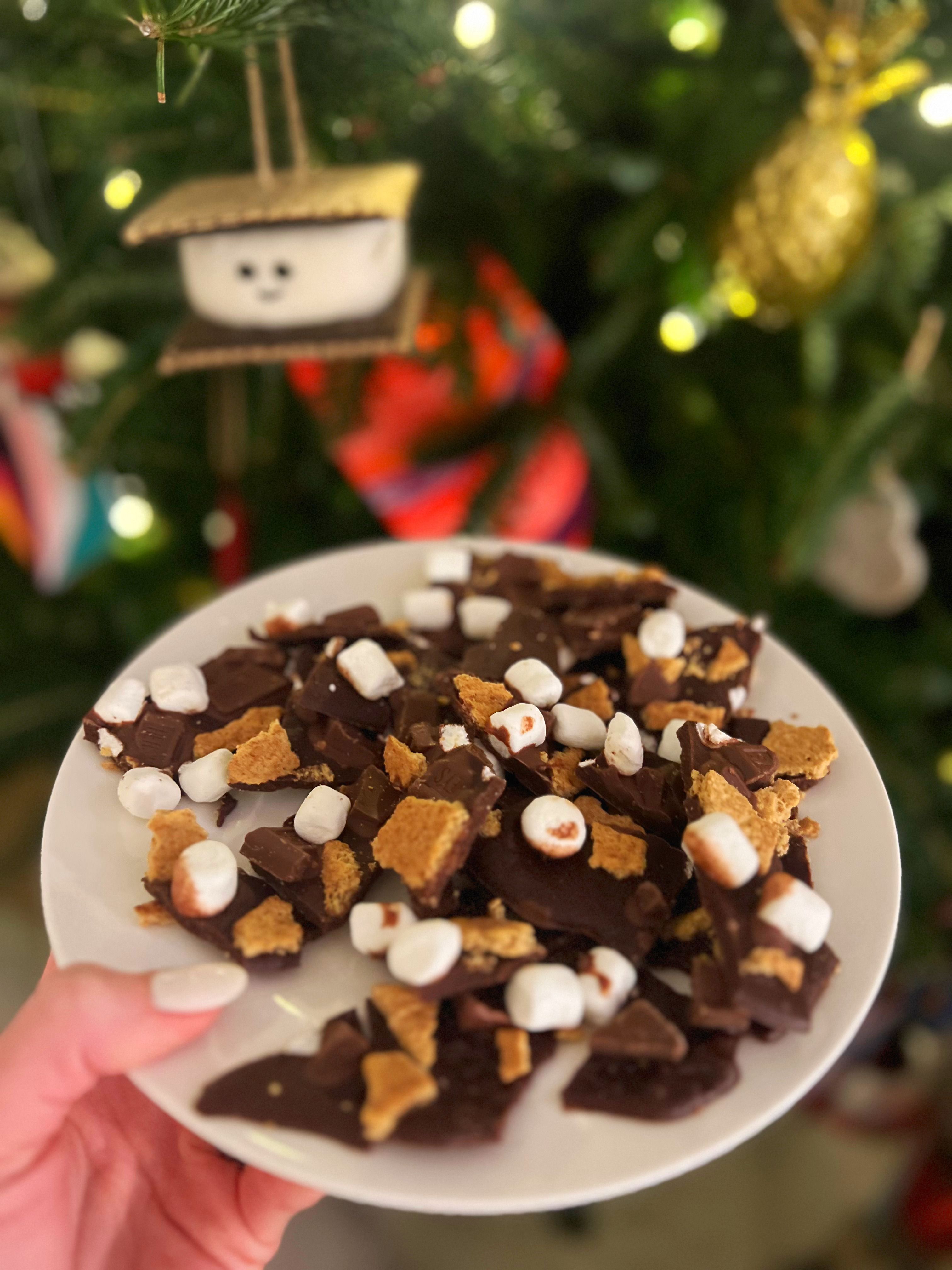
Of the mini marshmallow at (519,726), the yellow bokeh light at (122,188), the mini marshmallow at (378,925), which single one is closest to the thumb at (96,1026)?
the mini marshmallow at (378,925)

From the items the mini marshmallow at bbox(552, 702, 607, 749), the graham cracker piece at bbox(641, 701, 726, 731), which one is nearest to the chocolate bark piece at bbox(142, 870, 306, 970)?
the mini marshmallow at bbox(552, 702, 607, 749)

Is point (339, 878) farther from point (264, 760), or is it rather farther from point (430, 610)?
→ point (430, 610)

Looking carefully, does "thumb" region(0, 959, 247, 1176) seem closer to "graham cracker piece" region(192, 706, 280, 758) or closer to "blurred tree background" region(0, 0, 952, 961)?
"graham cracker piece" region(192, 706, 280, 758)

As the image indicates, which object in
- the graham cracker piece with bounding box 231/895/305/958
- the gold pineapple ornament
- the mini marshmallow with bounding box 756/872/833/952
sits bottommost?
the graham cracker piece with bounding box 231/895/305/958

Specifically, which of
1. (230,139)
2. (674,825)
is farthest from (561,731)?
(230,139)

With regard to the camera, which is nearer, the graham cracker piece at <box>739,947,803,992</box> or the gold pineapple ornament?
the graham cracker piece at <box>739,947,803,992</box>

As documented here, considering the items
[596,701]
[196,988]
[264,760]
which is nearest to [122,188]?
[264,760]
